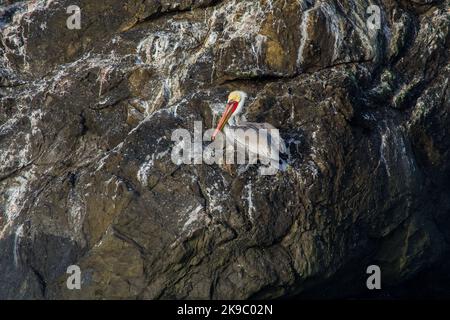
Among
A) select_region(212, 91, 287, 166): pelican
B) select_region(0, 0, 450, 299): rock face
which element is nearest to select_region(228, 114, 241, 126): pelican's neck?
select_region(212, 91, 287, 166): pelican

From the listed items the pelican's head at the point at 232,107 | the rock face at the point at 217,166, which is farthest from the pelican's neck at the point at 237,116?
the rock face at the point at 217,166

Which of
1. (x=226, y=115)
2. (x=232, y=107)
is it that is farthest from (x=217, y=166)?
(x=232, y=107)

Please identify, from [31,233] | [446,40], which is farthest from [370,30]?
[31,233]

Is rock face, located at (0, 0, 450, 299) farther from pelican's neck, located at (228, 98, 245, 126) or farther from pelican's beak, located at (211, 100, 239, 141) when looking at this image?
pelican's beak, located at (211, 100, 239, 141)

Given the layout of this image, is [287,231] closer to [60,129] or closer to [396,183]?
[396,183]

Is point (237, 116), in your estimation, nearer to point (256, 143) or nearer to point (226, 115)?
point (226, 115)

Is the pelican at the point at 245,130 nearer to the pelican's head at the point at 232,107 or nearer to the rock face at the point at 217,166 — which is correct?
the pelican's head at the point at 232,107

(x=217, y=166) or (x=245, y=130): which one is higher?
(x=245, y=130)
